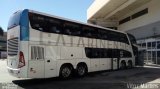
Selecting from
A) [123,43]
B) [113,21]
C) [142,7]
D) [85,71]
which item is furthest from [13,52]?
[113,21]

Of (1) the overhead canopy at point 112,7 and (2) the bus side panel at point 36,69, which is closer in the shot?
(2) the bus side panel at point 36,69

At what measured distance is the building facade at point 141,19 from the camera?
2975 centimetres

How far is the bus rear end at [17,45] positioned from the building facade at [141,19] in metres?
16.7

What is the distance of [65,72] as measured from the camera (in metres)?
13.8

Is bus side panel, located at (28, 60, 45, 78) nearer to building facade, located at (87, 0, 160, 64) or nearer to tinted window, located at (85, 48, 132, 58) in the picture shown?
tinted window, located at (85, 48, 132, 58)

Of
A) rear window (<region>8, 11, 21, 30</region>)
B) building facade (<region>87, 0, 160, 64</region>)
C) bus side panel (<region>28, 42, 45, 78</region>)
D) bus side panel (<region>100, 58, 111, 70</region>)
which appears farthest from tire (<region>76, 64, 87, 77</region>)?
building facade (<region>87, 0, 160, 64</region>)

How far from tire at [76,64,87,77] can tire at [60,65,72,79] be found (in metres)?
0.74

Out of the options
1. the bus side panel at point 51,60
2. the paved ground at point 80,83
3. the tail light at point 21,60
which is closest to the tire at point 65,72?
the paved ground at point 80,83

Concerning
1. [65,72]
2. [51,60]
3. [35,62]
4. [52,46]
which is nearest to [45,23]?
[52,46]

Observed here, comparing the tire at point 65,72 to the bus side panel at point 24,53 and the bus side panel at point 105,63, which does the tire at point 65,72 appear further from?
the bus side panel at point 105,63

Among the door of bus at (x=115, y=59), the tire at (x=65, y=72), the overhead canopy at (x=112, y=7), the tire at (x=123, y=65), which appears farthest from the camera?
the overhead canopy at (x=112, y=7)

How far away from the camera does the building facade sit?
1171 inches

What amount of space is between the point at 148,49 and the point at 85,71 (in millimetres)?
17524

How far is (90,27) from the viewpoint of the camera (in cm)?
1620
